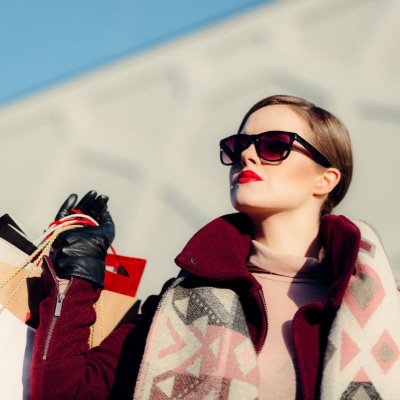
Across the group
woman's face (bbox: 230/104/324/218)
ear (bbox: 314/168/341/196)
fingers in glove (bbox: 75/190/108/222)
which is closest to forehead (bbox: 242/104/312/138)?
woman's face (bbox: 230/104/324/218)

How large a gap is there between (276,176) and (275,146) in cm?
8

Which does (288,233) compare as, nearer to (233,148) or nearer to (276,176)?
(276,176)

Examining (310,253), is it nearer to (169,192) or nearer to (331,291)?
(331,291)

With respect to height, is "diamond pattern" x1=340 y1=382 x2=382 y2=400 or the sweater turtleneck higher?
the sweater turtleneck

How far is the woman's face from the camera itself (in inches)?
56.7

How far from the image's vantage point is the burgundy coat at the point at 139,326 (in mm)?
1249

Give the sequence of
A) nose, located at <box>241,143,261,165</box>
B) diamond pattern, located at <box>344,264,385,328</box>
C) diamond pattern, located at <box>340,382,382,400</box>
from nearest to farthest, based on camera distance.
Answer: diamond pattern, located at <box>340,382,382,400</box> < diamond pattern, located at <box>344,264,385,328</box> < nose, located at <box>241,143,261,165</box>

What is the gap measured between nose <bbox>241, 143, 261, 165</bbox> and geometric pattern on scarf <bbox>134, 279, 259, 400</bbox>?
373 millimetres

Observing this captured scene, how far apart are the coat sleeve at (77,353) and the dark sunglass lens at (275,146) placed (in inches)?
22.1

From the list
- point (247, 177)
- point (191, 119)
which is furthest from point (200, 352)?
point (191, 119)

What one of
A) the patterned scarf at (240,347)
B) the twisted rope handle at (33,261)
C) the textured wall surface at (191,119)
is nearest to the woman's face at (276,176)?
the patterned scarf at (240,347)

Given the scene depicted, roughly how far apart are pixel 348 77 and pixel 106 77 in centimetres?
167

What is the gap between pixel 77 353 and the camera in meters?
1.32

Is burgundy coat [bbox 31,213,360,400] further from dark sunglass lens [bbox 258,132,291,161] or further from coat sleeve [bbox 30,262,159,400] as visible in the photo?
dark sunglass lens [bbox 258,132,291,161]
